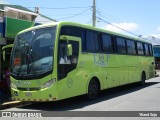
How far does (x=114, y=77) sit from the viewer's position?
14.9 metres

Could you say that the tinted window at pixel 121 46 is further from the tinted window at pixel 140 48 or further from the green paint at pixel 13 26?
the green paint at pixel 13 26

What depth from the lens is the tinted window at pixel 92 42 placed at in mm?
12570

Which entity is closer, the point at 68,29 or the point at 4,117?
the point at 4,117

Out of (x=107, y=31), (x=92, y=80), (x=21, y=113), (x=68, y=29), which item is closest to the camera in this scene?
(x=21, y=113)

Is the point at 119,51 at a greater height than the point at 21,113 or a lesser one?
greater

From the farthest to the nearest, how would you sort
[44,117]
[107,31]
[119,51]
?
[119,51], [107,31], [44,117]

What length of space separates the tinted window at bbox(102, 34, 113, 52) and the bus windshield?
148 inches

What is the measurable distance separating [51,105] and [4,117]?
8.74ft

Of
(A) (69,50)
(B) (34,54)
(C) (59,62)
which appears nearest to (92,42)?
(A) (69,50)

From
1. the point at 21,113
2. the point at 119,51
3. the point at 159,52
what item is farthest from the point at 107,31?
the point at 159,52

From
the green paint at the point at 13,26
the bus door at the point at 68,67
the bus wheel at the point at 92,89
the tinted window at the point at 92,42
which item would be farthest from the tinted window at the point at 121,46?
the green paint at the point at 13,26

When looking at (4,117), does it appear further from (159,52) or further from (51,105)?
(159,52)

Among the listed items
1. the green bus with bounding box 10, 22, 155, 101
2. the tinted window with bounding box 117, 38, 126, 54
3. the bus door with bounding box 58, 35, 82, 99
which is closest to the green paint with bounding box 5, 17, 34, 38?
the green bus with bounding box 10, 22, 155, 101

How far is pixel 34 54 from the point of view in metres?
10.8
